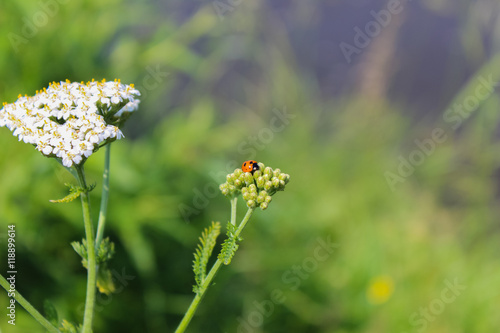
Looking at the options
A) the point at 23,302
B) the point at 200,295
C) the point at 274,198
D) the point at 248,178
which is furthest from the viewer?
the point at 274,198

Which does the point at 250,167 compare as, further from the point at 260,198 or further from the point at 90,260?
the point at 90,260

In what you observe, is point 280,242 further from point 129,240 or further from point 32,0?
point 32,0

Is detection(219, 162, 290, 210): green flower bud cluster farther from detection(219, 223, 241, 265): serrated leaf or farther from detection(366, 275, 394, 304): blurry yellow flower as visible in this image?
detection(366, 275, 394, 304): blurry yellow flower

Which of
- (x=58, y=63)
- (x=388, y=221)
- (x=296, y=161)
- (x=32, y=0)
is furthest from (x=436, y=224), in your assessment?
(x=32, y=0)

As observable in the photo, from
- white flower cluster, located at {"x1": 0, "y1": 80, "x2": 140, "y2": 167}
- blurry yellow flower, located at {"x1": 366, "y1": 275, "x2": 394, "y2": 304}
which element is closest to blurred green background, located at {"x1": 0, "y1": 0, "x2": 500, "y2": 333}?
blurry yellow flower, located at {"x1": 366, "y1": 275, "x2": 394, "y2": 304}

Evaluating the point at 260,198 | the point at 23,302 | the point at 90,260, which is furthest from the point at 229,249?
the point at 23,302

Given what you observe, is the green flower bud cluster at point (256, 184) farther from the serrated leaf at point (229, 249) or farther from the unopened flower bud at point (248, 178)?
the serrated leaf at point (229, 249)

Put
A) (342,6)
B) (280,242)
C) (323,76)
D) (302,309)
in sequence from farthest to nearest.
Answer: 1. (342,6)
2. (323,76)
3. (280,242)
4. (302,309)
